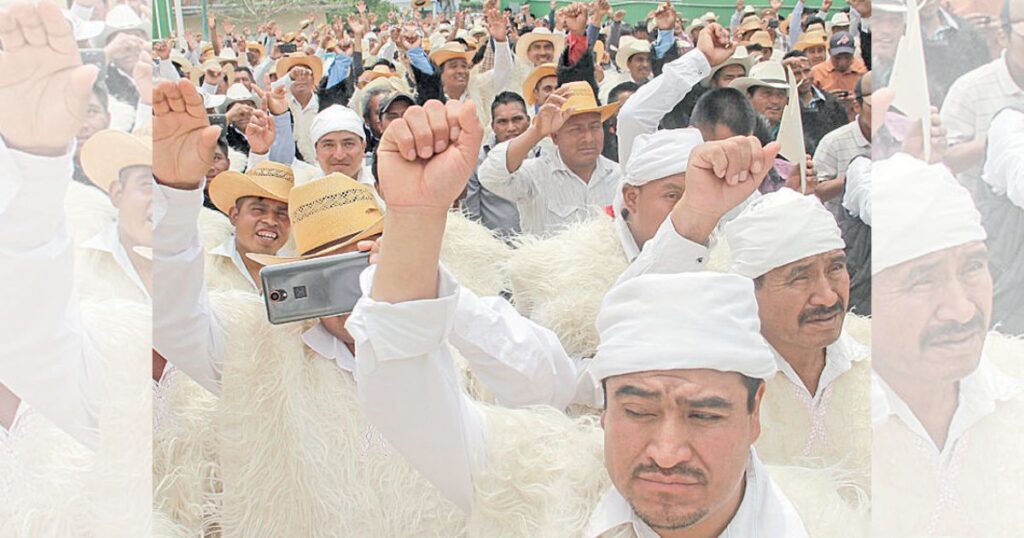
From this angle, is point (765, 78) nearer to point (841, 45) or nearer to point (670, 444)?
point (841, 45)

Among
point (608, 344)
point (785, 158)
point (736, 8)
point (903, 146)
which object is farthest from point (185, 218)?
point (736, 8)

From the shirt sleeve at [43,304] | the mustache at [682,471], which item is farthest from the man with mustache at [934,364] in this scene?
the shirt sleeve at [43,304]

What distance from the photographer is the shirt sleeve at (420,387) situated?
1529 millimetres

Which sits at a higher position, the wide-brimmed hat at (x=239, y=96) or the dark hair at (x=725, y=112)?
the dark hair at (x=725, y=112)

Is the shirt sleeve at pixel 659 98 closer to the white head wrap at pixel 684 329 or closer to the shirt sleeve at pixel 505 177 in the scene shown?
the shirt sleeve at pixel 505 177

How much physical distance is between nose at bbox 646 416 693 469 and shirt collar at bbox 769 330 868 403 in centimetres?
66

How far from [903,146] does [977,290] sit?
0.17m

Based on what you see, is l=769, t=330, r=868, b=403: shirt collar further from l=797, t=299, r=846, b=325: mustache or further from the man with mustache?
the man with mustache

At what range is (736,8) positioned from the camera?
24.3ft

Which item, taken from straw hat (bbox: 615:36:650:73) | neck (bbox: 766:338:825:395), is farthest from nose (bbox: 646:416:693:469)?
straw hat (bbox: 615:36:650:73)

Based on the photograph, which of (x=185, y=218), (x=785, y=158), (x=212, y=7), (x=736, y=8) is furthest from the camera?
(x=212, y=7)

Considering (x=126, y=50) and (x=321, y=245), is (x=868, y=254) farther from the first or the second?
(x=126, y=50)

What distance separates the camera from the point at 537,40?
22.2 ft

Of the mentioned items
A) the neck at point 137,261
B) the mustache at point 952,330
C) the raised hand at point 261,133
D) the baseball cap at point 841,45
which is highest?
the mustache at point 952,330
